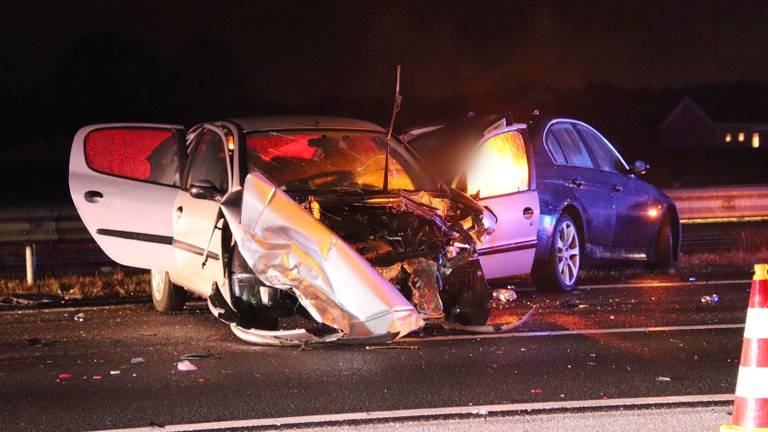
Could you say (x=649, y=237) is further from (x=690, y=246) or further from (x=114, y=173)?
(x=114, y=173)

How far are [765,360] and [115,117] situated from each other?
56.8 meters

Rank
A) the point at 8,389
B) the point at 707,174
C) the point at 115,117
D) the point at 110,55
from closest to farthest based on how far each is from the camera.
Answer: the point at 8,389, the point at 707,174, the point at 115,117, the point at 110,55

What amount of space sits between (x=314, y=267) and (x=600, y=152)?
6.00 m

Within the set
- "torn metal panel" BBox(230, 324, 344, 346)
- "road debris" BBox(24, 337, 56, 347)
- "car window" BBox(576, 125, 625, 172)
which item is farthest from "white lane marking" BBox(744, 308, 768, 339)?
"car window" BBox(576, 125, 625, 172)

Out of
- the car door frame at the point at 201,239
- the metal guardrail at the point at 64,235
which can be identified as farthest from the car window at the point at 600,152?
the car door frame at the point at 201,239

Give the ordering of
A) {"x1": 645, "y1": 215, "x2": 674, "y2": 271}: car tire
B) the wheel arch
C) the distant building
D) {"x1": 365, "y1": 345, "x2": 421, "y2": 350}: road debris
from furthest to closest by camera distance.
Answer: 1. the distant building
2. {"x1": 645, "y1": 215, "x2": 674, "y2": 271}: car tire
3. the wheel arch
4. {"x1": 365, "y1": 345, "x2": 421, "y2": 350}: road debris

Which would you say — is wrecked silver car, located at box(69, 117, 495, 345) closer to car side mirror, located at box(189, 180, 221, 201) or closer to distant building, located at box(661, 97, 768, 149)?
car side mirror, located at box(189, 180, 221, 201)

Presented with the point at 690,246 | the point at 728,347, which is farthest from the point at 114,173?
the point at 690,246

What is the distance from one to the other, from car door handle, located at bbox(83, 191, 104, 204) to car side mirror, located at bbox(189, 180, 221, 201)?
1135mm

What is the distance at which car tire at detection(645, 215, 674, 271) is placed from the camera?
13.6m

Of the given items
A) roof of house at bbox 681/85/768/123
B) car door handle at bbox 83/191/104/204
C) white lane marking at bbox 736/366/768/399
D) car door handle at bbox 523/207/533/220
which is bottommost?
white lane marking at bbox 736/366/768/399

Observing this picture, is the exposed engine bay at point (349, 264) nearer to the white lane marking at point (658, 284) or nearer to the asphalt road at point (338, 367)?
the asphalt road at point (338, 367)

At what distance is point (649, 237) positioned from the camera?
13453 millimetres

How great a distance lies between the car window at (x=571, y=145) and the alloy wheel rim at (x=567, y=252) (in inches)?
30.9
